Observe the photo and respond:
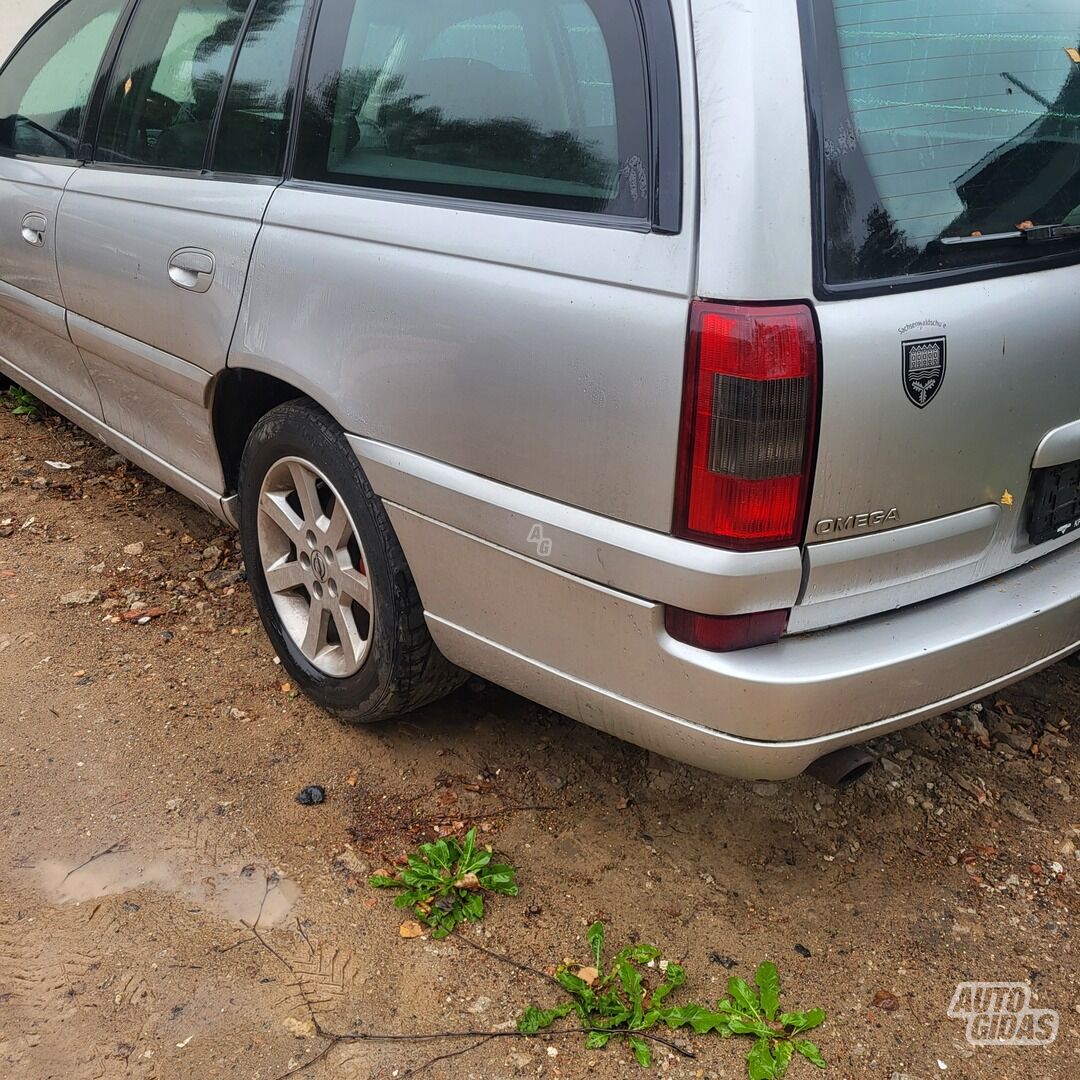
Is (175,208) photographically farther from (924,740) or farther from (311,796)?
(924,740)

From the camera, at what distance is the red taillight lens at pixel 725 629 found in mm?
1805

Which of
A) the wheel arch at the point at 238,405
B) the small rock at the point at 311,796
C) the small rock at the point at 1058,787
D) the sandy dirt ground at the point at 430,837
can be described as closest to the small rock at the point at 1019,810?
the sandy dirt ground at the point at 430,837

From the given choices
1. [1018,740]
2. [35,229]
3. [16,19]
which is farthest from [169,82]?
[16,19]

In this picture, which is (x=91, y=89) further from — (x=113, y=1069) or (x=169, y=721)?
(x=113, y=1069)

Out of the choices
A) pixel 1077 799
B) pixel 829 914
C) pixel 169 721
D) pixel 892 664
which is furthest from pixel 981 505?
pixel 169 721

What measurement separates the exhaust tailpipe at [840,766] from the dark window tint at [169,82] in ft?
7.06

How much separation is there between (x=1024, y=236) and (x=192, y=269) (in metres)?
1.91

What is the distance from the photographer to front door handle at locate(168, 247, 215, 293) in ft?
8.68

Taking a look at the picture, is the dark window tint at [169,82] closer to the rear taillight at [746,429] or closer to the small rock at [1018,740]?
the rear taillight at [746,429]

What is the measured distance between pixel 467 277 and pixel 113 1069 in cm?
155

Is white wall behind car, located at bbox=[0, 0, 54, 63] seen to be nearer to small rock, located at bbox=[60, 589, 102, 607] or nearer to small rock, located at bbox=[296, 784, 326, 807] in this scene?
small rock, located at bbox=[60, 589, 102, 607]

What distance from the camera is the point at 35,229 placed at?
141 inches

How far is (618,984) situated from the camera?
6.84 ft

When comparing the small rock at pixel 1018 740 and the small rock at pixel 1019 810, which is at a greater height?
the small rock at pixel 1018 740
